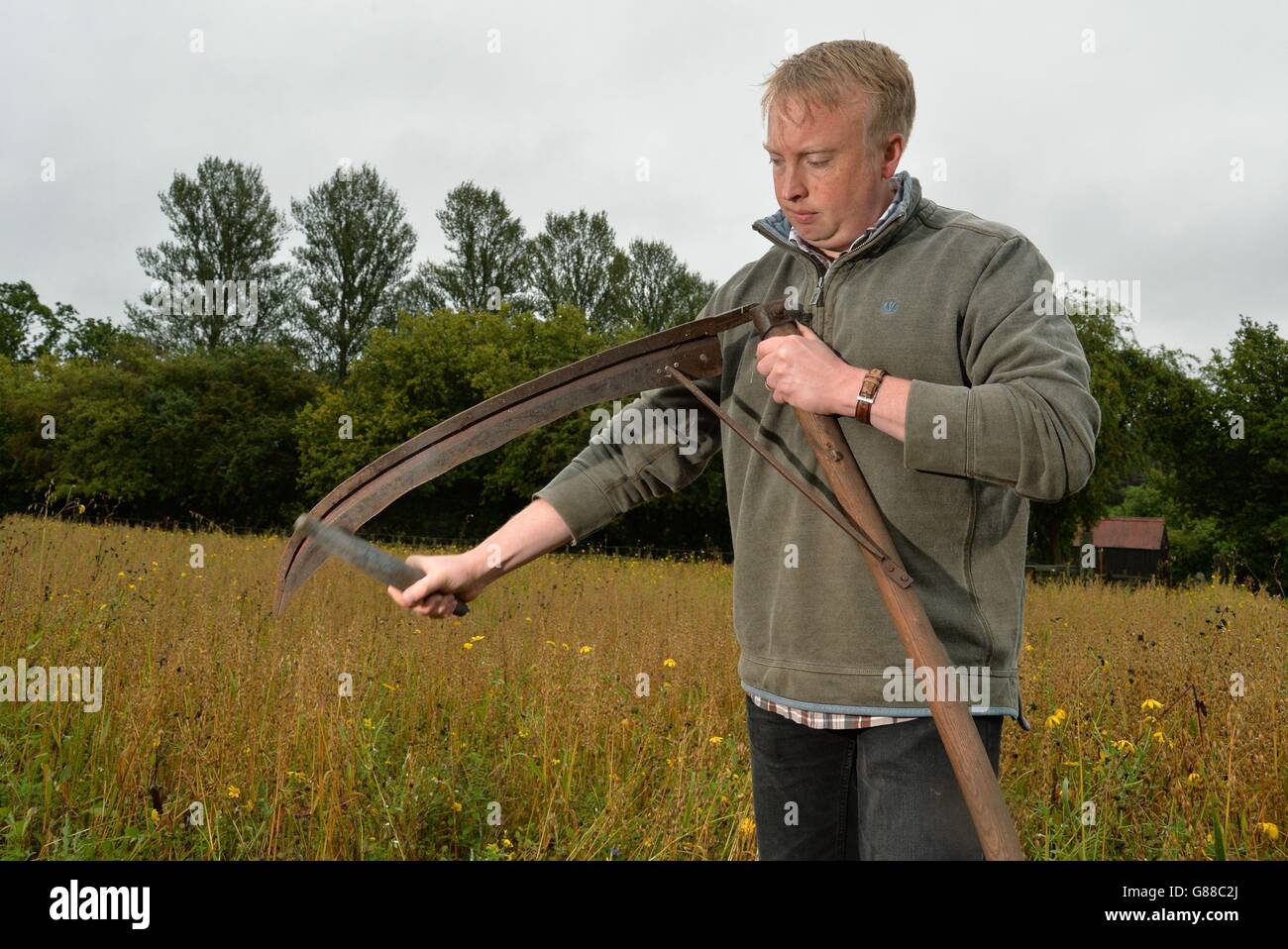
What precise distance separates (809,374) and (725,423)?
8.1 inches

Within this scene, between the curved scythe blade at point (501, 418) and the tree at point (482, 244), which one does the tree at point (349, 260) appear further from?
the curved scythe blade at point (501, 418)

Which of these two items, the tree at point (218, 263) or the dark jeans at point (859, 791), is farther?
the tree at point (218, 263)

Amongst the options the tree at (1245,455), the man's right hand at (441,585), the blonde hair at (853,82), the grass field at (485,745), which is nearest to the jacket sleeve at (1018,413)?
the blonde hair at (853,82)

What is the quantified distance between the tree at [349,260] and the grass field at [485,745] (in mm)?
32977

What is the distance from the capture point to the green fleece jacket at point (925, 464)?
5.05 ft

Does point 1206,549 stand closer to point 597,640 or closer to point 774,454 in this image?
point 597,640

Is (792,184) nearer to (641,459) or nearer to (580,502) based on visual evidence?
(641,459)

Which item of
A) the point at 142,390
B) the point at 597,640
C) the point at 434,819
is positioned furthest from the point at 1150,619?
the point at 142,390

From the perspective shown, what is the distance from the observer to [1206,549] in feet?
114

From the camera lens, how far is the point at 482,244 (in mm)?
39469

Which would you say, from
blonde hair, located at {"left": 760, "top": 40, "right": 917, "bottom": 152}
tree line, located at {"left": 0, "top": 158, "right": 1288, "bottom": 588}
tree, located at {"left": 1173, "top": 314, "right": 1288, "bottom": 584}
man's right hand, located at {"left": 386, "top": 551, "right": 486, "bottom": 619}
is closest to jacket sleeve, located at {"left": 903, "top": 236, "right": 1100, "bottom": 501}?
blonde hair, located at {"left": 760, "top": 40, "right": 917, "bottom": 152}

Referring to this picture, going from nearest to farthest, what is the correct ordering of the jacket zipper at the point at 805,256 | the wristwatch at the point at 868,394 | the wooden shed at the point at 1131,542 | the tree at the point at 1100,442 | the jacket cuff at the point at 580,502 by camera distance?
the wristwatch at the point at 868,394, the jacket zipper at the point at 805,256, the jacket cuff at the point at 580,502, the tree at the point at 1100,442, the wooden shed at the point at 1131,542

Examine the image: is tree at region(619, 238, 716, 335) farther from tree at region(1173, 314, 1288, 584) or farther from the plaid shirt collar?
the plaid shirt collar

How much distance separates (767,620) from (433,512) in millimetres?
24723
